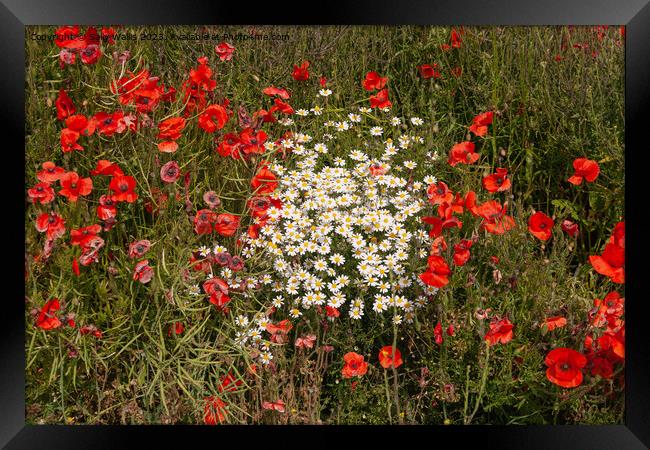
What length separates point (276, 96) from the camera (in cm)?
360

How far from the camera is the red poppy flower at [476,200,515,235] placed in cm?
293

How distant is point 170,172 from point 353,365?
97 cm

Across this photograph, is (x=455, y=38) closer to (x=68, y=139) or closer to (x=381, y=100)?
(x=381, y=100)

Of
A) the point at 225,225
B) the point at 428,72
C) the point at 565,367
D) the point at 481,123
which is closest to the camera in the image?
the point at 565,367

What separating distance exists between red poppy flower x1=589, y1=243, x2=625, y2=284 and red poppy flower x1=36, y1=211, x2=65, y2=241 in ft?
6.28

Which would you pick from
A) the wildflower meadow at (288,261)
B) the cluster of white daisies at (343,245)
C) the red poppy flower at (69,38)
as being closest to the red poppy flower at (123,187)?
the wildflower meadow at (288,261)

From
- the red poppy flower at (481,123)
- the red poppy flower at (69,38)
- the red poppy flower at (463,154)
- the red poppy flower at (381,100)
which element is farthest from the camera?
the red poppy flower at (381,100)

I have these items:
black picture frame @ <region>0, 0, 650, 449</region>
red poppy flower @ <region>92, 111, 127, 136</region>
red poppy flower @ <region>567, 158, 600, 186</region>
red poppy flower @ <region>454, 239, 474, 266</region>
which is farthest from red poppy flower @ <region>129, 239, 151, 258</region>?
red poppy flower @ <region>567, 158, 600, 186</region>

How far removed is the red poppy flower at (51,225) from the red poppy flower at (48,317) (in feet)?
0.87

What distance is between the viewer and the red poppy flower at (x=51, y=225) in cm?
287

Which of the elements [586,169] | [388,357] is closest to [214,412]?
[388,357]

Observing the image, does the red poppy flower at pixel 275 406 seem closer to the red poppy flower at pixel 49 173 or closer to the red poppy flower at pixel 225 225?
the red poppy flower at pixel 225 225
